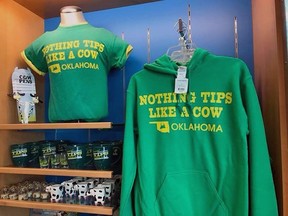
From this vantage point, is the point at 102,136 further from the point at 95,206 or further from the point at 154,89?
the point at 154,89

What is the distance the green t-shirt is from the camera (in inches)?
48.4

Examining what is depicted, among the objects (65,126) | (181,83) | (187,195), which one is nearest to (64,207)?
(65,126)

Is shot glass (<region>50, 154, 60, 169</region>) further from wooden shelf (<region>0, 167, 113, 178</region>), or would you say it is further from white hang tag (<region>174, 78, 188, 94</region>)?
white hang tag (<region>174, 78, 188, 94</region>)

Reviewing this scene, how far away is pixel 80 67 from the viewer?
4.08 ft

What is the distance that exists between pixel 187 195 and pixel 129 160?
273 millimetres

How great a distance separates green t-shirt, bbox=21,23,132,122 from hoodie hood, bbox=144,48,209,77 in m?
0.31

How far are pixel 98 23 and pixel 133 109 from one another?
763 mm

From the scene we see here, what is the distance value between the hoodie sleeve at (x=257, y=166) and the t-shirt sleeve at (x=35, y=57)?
1070 mm

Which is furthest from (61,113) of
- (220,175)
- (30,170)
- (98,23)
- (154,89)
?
(220,175)

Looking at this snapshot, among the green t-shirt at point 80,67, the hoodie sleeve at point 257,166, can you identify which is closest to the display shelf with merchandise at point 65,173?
the green t-shirt at point 80,67

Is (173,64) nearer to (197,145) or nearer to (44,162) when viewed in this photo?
(197,145)

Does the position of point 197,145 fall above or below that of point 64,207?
above

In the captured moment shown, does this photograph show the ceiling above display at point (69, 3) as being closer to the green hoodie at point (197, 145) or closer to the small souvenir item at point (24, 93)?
the small souvenir item at point (24, 93)

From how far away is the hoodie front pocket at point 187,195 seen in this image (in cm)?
94
